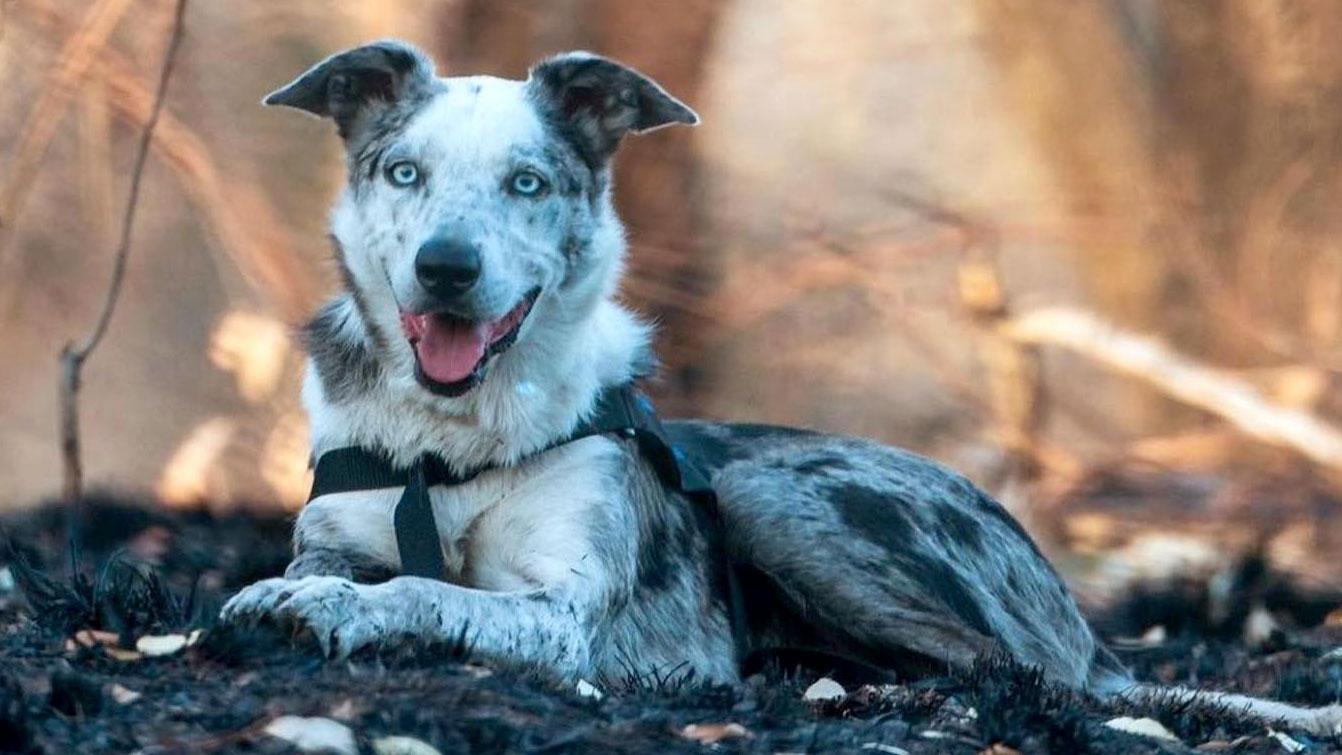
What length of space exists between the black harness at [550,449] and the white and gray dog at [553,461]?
0.03 meters

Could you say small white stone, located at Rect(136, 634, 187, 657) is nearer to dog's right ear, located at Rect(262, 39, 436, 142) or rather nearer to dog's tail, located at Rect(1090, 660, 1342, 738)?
dog's right ear, located at Rect(262, 39, 436, 142)

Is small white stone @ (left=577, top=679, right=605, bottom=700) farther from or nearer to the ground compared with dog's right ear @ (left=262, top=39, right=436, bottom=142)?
nearer to the ground

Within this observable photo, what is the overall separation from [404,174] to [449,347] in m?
0.47

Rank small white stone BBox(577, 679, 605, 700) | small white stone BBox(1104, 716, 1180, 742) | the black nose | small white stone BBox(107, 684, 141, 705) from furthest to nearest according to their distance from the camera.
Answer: the black nose
small white stone BBox(1104, 716, 1180, 742)
small white stone BBox(577, 679, 605, 700)
small white stone BBox(107, 684, 141, 705)

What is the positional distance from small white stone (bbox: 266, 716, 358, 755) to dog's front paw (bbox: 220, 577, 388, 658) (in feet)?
2.03

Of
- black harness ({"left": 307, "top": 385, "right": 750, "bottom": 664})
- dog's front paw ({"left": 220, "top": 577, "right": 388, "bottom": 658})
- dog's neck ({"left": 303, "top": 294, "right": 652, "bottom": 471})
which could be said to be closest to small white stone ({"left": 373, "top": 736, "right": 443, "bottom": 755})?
dog's front paw ({"left": 220, "top": 577, "right": 388, "bottom": 658})

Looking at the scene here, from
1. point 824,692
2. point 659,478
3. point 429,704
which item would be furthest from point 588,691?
point 659,478

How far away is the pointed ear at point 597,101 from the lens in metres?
5.89

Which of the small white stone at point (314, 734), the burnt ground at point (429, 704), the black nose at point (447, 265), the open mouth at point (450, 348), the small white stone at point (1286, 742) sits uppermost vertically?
the black nose at point (447, 265)

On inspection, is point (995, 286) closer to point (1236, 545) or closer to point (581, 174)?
point (1236, 545)

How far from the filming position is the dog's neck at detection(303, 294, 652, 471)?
5.54m

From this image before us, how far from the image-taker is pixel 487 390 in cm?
558

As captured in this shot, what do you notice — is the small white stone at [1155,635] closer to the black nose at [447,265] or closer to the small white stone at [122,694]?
the black nose at [447,265]

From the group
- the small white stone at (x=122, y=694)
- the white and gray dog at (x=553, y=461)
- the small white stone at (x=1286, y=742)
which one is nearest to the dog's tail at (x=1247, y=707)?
the white and gray dog at (x=553, y=461)
